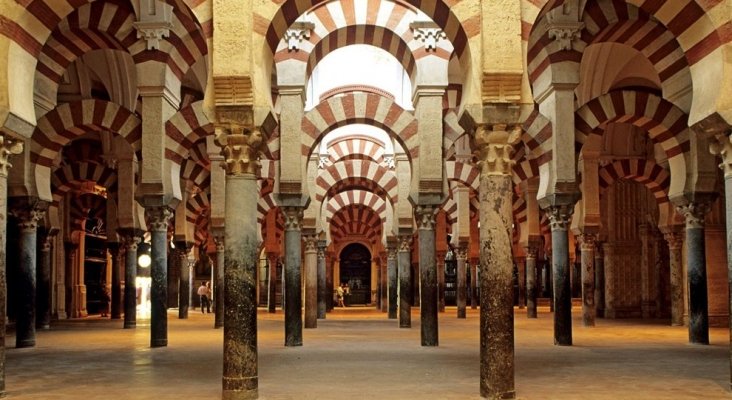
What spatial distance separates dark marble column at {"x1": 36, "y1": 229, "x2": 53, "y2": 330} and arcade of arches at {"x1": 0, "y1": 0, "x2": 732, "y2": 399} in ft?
0.19

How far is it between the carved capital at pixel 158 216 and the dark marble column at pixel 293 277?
5.48ft

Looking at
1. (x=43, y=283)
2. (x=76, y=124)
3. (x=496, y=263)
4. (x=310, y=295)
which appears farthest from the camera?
Result: (x=43, y=283)

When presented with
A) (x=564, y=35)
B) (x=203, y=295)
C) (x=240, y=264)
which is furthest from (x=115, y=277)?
(x=240, y=264)

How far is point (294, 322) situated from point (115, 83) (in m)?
6.62

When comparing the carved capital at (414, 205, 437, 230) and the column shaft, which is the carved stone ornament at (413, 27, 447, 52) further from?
the column shaft

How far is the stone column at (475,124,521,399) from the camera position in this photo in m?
6.36

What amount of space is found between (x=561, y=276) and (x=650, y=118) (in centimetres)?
283

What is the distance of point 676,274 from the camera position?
49.6 feet

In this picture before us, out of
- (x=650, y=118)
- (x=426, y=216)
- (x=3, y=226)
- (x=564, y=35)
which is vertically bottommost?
(x=3, y=226)

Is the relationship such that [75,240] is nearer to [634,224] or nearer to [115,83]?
[115,83]

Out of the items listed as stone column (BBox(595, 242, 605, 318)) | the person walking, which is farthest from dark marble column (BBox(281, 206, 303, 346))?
the person walking

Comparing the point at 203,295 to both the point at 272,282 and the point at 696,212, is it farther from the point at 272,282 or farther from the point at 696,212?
the point at 696,212

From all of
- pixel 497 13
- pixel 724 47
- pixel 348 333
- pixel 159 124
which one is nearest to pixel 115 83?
pixel 159 124

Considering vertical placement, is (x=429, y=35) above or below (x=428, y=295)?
above
